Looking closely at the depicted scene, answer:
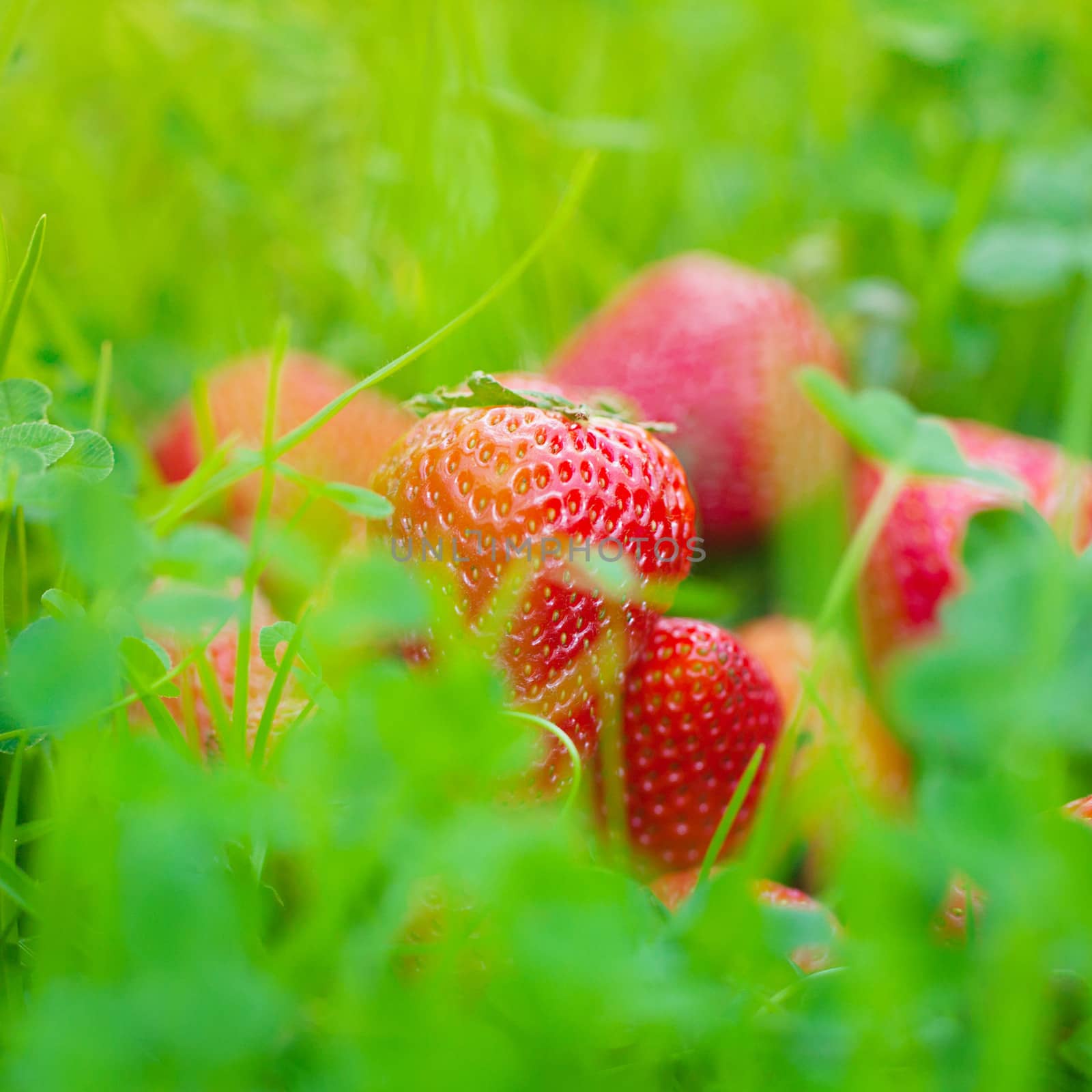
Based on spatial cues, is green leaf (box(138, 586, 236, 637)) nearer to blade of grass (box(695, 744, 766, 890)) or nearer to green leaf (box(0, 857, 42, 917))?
green leaf (box(0, 857, 42, 917))

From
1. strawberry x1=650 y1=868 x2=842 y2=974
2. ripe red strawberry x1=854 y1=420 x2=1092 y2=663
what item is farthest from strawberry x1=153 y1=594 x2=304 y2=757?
ripe red strawberry x1=854 y1=420 x2=1092 y2=663

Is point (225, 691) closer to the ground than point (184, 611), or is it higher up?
closer to the ground

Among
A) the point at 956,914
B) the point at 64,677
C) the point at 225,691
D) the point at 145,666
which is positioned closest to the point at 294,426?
the point at 225,691

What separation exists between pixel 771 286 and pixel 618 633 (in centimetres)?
49

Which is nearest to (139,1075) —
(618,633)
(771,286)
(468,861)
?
(468,861)

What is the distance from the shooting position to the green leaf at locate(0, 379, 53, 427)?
1.83 ft

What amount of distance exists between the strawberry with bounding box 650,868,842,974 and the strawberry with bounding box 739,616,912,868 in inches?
2.2

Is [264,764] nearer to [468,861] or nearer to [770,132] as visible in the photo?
[468,861]

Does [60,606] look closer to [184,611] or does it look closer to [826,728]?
[184,611]

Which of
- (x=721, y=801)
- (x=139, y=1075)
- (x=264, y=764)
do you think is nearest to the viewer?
(x=139, y=1075)

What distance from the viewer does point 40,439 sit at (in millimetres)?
521

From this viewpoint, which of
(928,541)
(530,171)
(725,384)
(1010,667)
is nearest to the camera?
(1010,667)

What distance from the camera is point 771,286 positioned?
98cm

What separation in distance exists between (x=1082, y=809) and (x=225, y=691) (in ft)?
1.66
